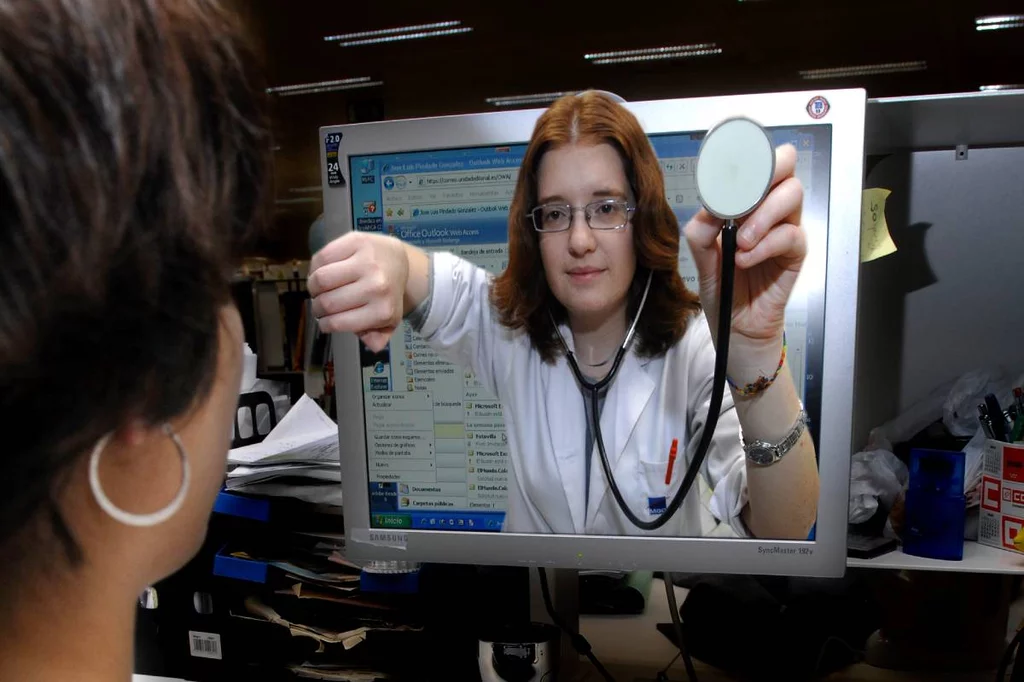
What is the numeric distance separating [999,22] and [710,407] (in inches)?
168

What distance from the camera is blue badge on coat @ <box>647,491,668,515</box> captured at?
655mm

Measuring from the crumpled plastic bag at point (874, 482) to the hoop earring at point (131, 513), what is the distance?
0.68m

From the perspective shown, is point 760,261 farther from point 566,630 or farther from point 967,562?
point 566,630

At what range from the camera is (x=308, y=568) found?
78cm

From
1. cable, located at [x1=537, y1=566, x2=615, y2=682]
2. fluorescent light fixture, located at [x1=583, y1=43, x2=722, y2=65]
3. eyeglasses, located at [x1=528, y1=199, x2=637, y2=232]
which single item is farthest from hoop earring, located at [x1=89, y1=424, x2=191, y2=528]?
fluorescent light fixture, located at [x1=583, y1=43, x2=722, y2=65]

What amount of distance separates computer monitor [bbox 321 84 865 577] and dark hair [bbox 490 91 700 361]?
0.5 inches

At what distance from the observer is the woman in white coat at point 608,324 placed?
62 centimetres

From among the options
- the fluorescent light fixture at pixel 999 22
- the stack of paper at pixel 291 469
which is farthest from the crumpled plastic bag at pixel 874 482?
the fluorescent light fixture at pixel 999 22

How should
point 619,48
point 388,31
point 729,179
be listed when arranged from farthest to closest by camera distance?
point 619,48 → point 388,31 → point 729,179

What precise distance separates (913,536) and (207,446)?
0.72 metres

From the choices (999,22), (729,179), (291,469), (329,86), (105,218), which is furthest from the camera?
(329,86)

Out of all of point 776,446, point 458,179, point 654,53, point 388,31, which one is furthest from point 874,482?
point 654,53

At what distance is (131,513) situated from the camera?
34cm

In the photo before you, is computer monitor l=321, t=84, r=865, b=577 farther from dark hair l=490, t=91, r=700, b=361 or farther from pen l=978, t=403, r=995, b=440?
pen l=978, t=403, r=995, b=440
